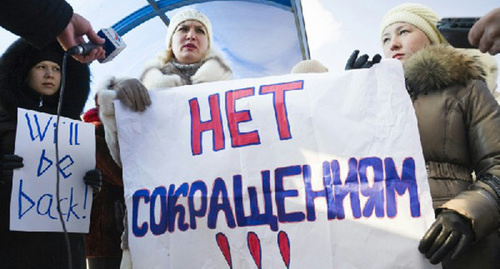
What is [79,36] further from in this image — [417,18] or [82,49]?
[417,18]

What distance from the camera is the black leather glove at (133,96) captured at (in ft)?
6.56

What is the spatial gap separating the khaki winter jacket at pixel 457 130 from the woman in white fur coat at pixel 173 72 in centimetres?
105

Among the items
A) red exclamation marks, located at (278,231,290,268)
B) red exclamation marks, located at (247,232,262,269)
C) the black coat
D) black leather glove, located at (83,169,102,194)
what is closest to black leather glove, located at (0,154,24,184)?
the black coat

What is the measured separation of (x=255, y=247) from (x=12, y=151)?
51.0 inches

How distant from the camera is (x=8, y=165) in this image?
198 centimetres

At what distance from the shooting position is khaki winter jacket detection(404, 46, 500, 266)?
1.59m

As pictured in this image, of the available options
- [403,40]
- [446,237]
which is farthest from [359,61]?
[446,237]

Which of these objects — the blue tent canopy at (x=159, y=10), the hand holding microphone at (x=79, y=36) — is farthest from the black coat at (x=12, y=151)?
the blue tent canopy at (x=159, y=10)

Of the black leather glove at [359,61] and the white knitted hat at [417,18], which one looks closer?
the black leather glove at [359,61]

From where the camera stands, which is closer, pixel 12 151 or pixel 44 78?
pixel 12 151

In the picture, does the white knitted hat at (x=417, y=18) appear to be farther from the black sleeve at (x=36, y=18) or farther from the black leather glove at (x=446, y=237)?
the black sleeve at (x=36, y=18)

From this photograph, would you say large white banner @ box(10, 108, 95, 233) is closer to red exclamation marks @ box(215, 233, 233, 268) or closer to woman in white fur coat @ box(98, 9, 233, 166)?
woman in white fur coat @ box(98, 9, 233, 166)

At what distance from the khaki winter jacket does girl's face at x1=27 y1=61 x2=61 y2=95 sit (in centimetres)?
182

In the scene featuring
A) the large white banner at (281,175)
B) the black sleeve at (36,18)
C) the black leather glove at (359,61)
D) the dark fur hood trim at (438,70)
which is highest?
the black sleeve at (36,18)
